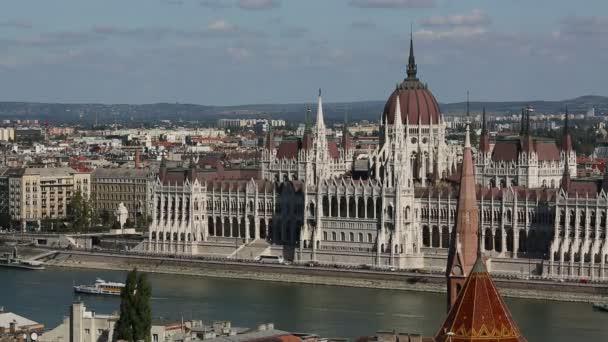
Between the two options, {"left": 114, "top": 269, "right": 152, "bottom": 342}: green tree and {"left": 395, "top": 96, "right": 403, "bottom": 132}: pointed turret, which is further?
{"left": 395, "top": 96, "right": 403, "bottom": 132}: pointed turret

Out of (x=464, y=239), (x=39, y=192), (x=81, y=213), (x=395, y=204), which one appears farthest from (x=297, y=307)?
(x=39, y=192)

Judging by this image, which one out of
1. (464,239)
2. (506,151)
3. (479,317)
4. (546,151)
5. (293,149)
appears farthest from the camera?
(293,149)

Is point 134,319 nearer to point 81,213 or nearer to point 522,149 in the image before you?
point 522,149

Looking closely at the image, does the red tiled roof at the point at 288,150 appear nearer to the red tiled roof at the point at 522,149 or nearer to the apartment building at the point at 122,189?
the red tiled roof at the point at 522,149

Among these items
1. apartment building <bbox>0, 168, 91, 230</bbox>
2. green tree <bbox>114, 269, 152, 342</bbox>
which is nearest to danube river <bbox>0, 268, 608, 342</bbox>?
green tree <bbox>114, 269, 152, 342</bbox>

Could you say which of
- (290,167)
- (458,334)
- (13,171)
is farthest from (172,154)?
(458,334)

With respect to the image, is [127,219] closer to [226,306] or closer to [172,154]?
[226,306]

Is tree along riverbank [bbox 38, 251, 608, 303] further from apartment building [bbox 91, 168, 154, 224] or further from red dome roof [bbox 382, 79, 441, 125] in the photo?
apartment building [bbox 91, 168, 154, 224]
